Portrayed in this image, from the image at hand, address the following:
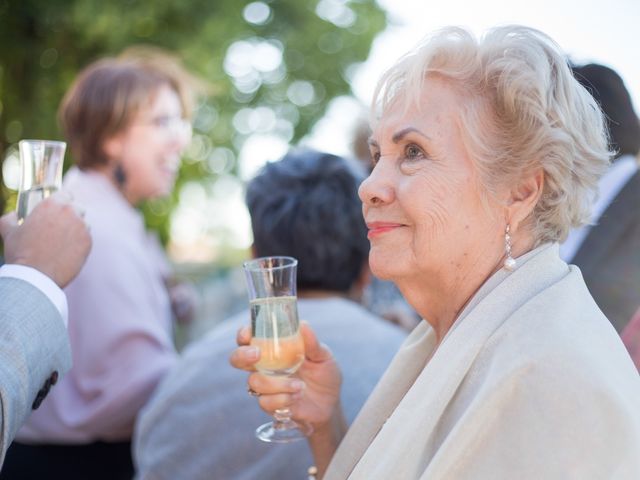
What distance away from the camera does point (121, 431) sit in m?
3.54

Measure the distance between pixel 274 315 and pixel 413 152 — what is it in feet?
2.14

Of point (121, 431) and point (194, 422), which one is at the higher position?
point (194, 422)

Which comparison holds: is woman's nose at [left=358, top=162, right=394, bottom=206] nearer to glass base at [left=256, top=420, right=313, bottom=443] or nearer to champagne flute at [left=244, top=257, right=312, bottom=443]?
champagne flute at [left=244, top=257, right=312, bottom=443]

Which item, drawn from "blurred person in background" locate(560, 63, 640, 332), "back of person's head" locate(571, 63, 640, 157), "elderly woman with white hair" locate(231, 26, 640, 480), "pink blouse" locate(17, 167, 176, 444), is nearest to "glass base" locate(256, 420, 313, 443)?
"elderly woman with white hair" locate(231, 26, 640, 480)

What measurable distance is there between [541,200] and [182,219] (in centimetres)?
1081

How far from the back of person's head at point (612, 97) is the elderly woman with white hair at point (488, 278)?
118cm

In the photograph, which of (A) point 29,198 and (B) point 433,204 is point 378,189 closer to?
(B) point 433,204

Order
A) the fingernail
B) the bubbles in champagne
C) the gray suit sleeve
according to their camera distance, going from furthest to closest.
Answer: the bubbles in champagne < the fingernail < the gray suit sleeve

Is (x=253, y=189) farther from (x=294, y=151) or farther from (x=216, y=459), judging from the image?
(x=216, y=459)

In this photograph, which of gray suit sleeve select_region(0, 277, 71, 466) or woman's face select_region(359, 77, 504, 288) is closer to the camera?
gray suit sleeve select_region(0, 277, 71, 466)

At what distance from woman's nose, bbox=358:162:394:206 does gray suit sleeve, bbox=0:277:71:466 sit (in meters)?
0.94

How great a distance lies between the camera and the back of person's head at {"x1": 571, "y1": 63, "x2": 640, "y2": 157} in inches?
123

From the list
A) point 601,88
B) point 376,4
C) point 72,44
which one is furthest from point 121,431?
point 376,4

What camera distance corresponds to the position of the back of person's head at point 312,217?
2873mm
